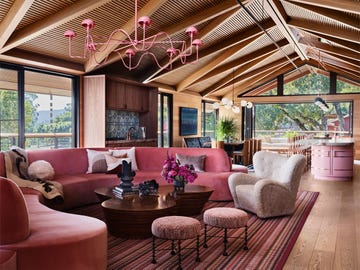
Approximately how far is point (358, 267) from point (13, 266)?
2734 mm

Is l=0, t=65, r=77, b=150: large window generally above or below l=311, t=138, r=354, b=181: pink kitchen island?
above

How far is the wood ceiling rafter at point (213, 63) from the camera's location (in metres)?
8.62

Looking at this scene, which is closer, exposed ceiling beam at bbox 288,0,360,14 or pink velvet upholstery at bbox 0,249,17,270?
pink velvet upholstery at bbox 0,249,17,270

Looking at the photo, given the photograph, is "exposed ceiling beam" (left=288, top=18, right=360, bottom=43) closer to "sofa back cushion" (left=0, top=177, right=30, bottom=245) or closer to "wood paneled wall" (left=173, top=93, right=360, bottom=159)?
"wood paneled wall" (left=173, top=93, right=360, bottom=159)

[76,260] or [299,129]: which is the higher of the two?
[299,129]

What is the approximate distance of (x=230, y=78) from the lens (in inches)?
465

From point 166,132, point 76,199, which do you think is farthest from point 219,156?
point 166,132

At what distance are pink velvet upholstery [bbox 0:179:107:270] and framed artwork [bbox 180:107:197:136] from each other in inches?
327

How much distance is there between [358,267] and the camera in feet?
9.65

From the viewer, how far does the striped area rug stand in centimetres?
298

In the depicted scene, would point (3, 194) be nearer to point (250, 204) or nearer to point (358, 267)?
point (358, 267)

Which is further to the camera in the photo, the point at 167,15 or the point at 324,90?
the point at 324,90

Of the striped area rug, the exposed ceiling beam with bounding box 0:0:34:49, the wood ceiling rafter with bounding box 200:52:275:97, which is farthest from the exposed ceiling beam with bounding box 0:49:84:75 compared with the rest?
the wood ceiling rafter with bounding box 200:52:275:97

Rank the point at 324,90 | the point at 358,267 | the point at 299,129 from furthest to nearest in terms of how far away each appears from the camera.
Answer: the point at 299,129
the point at 324,90
the point at 358,267
